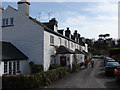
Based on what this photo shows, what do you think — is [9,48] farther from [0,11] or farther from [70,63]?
[70,63]

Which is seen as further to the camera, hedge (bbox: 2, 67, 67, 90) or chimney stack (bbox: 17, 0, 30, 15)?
chimney stack (bbox: 17, 0, 30, 15)

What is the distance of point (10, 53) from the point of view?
19.2 m

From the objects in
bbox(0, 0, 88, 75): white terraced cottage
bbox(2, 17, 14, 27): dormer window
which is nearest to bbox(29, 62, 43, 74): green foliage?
bbox(0, 0, 88, 75): white terraced cottage

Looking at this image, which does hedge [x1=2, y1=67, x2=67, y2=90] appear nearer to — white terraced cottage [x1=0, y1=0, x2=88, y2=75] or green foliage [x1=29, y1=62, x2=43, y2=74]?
green foliage [x1=29, y1=62, x2=43, y2=74]

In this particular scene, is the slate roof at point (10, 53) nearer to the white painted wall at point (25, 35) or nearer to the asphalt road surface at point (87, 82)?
the white painted wall at point (25, 35)

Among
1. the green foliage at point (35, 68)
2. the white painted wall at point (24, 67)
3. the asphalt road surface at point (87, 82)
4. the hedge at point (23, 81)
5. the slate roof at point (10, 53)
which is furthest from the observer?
the green foliage at point (35, 68)

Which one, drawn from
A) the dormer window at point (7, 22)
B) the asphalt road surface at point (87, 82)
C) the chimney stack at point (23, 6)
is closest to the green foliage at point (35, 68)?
the asphalt road surface at point (87, 82)

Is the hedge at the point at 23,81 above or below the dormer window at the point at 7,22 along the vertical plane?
below

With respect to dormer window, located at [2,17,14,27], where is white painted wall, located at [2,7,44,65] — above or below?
below

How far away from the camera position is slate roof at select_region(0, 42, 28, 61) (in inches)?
691

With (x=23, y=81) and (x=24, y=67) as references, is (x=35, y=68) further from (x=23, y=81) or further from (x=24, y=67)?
(x=23, y=81)

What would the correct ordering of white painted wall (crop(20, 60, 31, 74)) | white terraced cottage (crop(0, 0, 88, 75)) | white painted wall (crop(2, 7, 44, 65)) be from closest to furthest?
white painted wall (crop(20, 60, 31, 74)) → white terraced cottage (crop(0, 0, 88, 75)) → white painted wall (crop(2, 7, 44, 65))

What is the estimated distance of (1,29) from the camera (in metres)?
22.8

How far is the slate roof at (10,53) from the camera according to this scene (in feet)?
57.6
